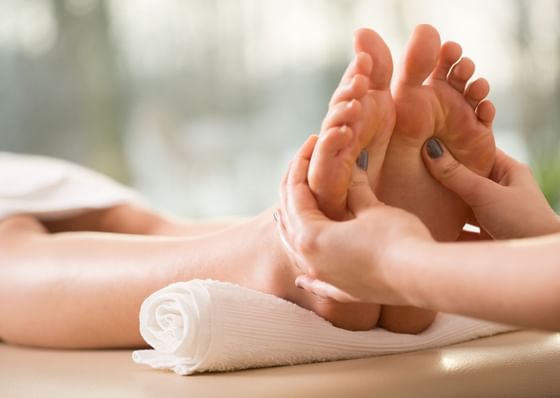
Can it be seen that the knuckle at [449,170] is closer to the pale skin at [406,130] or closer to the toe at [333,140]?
the pale skin at [406,130]

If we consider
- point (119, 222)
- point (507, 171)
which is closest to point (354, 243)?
point (507, 171)

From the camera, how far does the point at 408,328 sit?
1131 mm

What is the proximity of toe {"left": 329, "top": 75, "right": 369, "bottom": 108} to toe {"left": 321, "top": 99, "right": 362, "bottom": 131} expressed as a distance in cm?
1

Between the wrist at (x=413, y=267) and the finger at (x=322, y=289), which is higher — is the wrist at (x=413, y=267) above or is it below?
above

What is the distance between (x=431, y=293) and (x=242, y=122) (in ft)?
9.10

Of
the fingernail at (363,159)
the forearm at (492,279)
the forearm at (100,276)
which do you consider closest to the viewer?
the forearm at (492,279)

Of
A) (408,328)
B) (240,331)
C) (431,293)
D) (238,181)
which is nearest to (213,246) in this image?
(240,331)

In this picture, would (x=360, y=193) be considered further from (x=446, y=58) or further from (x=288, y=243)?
(x=446, y=58)

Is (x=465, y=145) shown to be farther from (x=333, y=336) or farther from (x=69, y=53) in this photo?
(x=69, y=53)

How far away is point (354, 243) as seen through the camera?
33.3 inches

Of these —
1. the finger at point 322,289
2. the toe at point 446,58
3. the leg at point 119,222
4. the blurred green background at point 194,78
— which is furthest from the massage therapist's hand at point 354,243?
the blurred green background at point 194,78

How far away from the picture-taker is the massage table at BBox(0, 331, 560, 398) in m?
0.95

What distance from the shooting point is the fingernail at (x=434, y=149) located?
1.09m

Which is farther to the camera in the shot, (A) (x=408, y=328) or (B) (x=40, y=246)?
(B) (x=40, y=246)
